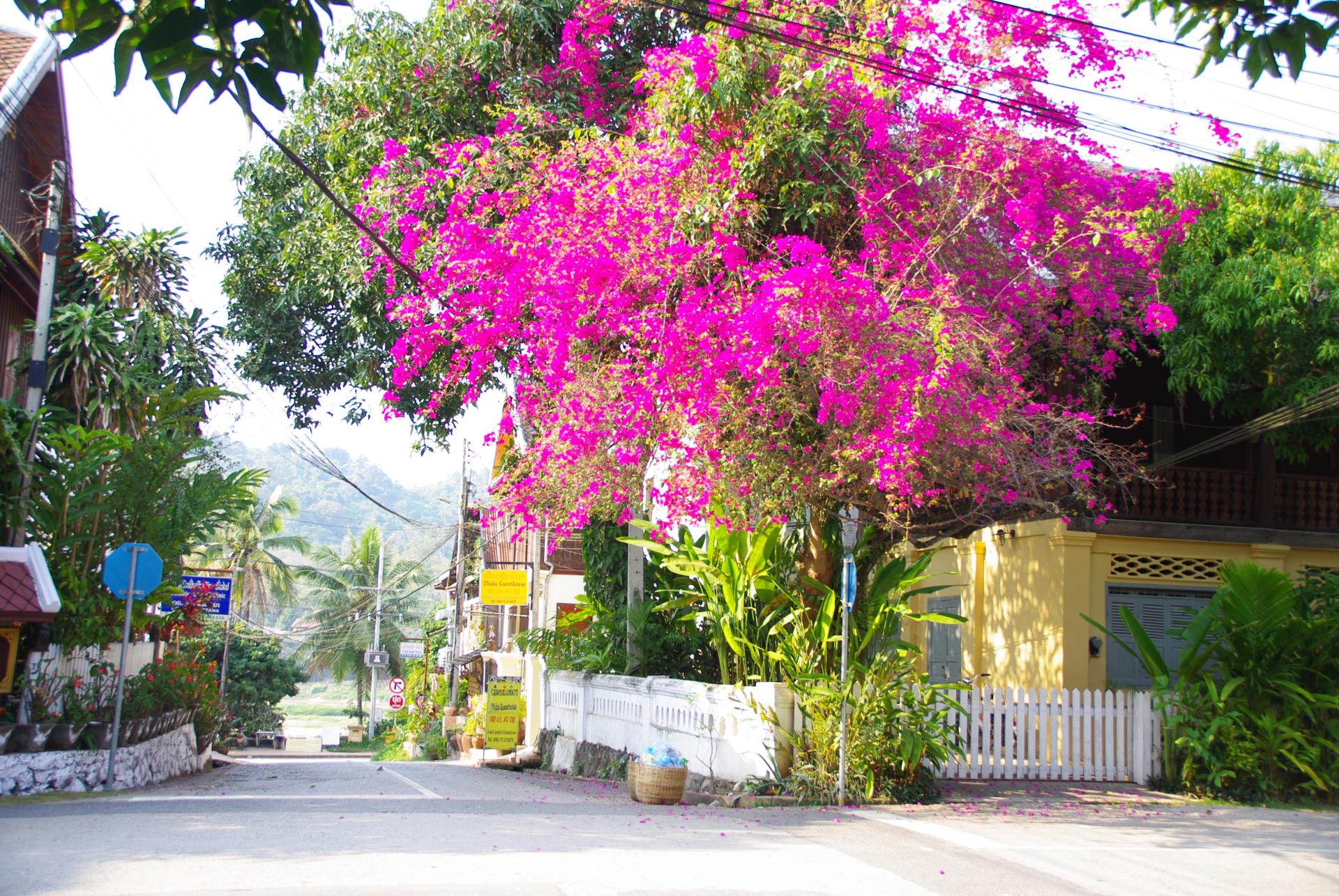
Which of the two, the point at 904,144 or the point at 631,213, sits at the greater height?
the point at 904,144

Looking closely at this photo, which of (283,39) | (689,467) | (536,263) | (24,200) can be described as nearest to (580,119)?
(536,263)

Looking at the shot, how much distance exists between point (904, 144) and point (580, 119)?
5.15 metres

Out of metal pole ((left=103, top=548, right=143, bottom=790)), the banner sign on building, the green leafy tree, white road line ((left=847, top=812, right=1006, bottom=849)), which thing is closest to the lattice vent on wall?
white road line ((left=847, top=812, right=1006, bottom=849))

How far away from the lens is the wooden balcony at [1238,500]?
17.4m

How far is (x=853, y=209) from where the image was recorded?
12.6m

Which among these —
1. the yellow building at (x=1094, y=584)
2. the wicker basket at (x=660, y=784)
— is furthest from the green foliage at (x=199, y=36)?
the yellow building at (x=1094, y=584)

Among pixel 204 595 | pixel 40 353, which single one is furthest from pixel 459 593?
pixel 40 353

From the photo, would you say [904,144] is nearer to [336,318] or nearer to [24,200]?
[336,318]

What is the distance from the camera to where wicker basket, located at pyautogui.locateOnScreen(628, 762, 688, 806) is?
1137 centimetres

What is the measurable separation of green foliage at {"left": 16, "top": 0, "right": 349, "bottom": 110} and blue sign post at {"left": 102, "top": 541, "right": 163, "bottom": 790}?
8.77 metres

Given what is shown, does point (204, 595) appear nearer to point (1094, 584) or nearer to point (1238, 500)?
point (1094, 584)

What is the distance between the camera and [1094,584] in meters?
17.0

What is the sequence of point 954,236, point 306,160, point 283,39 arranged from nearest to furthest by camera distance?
point 283,39 < point 954,236 < point 306,160

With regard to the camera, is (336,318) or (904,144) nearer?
(904,144)
